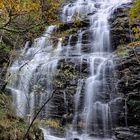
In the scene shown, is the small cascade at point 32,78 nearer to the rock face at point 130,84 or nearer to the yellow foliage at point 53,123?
the yellow foliage at point 53,123

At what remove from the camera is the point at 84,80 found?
54.6 ft

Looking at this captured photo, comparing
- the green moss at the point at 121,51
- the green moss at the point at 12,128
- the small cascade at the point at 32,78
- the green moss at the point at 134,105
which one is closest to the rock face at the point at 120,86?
the green moss at the point at 134,105

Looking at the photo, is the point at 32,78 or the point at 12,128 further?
the point at 32,78

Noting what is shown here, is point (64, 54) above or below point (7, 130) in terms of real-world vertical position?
below

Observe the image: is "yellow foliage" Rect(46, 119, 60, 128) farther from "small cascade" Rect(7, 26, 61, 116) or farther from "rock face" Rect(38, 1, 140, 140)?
"small cascade" Rect(7, 26, 61, 116)

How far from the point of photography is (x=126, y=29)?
1975 centimetres

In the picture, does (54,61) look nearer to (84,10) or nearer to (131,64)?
(131,64)

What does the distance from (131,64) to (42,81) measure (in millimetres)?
4839

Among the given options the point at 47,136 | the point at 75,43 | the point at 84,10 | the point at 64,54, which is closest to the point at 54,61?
the point at 64,54

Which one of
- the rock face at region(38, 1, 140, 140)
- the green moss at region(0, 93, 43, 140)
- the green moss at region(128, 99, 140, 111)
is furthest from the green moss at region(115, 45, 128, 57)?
the green moss at region(0, 93, 43, 140)

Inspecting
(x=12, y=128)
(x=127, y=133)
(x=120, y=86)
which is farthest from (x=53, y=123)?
(x=12, y=128)

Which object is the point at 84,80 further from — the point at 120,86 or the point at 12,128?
the point at 12,128

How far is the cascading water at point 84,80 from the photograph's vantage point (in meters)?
14.8

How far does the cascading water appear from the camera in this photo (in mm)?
14766
